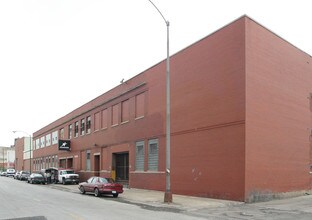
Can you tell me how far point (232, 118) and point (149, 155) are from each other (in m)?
11.3

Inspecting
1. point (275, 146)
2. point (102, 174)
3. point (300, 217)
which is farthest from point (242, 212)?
point (102, 174)

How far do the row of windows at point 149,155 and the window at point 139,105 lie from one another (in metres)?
2.51

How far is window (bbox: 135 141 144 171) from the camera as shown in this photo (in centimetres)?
3403

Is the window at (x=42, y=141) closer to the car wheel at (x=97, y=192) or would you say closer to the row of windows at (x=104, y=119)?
the row of windows at (x=104, y=119)

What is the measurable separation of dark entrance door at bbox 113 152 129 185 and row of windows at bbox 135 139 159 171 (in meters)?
3.21

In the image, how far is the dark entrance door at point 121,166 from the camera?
38.0 meters

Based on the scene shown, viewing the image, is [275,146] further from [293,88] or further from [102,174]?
[102,174]

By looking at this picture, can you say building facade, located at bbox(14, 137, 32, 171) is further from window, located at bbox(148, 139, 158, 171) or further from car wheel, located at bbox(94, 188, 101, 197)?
car wheel, located at bbox(94, 188, 101, 197)

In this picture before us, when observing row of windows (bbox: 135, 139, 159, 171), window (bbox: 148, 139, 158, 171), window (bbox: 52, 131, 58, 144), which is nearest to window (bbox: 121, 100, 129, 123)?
row of windows (bbox: 135, 139, 159, 171)

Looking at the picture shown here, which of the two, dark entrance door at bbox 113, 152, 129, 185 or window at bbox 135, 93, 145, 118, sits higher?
window at bbox 135, 93, 145, 118

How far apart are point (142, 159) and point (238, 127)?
13.2 meters

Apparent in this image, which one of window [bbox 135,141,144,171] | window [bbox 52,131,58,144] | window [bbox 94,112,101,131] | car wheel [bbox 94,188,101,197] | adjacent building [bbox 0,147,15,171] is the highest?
window [bbox 94,112,101,131]

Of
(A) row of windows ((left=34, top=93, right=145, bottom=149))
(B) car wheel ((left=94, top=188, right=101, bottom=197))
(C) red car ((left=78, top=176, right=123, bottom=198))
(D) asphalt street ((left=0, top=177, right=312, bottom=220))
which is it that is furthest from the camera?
(A) row of windows ((left=34, top=93, right=145, bottom=149))

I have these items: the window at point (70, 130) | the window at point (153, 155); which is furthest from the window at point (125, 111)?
the window at point (70, 130)
